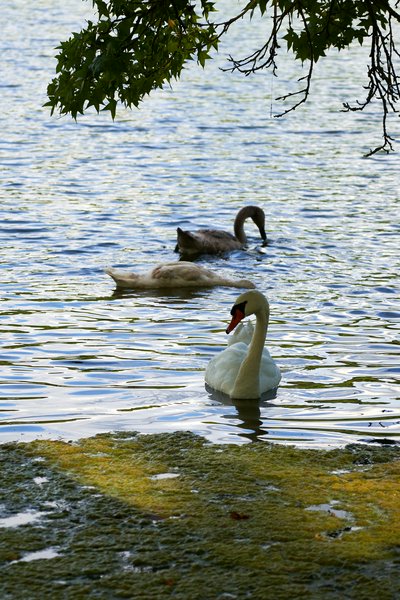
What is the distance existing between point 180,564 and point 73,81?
3.69 m

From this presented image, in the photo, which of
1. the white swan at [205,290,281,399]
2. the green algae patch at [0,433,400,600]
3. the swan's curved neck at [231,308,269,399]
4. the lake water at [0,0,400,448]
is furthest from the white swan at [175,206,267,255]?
the green algae patch at [0,433,400,600]

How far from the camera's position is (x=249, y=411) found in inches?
404

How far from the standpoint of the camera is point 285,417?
32.5ft

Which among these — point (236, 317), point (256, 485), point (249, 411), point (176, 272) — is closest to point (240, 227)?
point (176, 272)

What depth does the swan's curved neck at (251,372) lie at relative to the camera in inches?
414

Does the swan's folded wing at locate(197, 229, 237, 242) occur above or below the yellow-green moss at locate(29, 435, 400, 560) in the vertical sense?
above

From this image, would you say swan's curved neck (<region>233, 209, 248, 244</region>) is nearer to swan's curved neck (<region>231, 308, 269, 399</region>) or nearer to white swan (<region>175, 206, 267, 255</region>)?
white swan (<region>175, 206, 267, 255</region>)

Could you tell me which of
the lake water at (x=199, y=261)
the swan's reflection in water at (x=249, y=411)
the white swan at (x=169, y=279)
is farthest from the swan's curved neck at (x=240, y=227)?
the swan's reflection in water at (x=249, y=411)

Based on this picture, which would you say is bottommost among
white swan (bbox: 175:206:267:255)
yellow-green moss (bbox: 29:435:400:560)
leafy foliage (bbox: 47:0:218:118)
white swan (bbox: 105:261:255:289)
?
yellow-green moss (bbox: 29:435:400:560)

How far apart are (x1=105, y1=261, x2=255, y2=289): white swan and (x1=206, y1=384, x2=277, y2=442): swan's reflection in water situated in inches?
177

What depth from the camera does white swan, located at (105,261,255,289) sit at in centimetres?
1512

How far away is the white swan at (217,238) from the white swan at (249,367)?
597cm

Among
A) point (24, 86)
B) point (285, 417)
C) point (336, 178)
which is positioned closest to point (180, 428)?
point (285, 417)

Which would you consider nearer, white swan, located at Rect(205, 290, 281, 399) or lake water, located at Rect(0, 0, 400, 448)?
lake water, located at Rect(0, 0, 400, 448)
